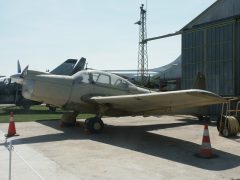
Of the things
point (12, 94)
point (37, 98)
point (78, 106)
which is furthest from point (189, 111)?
point (12, 94)

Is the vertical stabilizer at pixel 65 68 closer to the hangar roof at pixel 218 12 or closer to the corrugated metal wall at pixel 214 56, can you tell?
the corrugated metal wall at pixel 214 56

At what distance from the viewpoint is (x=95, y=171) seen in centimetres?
611

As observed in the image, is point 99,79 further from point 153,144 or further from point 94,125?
point 153,144

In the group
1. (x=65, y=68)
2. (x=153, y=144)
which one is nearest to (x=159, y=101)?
(x=153, y=144)

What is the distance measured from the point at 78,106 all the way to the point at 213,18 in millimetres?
11058

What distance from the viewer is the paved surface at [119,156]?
595cm

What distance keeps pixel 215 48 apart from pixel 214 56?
17.9 inches

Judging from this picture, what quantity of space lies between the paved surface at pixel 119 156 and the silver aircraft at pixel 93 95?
3.01 ft

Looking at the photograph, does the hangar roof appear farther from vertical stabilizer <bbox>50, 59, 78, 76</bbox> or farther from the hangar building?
vertical stabilizer <bbox>50, 59, 78, 76</bbox>

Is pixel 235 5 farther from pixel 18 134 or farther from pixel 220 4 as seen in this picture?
pixel 18 134

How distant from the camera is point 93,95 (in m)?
11.8

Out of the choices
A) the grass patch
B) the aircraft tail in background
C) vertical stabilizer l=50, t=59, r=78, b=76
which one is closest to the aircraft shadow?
the grass patch

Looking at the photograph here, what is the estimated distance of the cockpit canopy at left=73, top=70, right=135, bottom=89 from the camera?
11938 mm

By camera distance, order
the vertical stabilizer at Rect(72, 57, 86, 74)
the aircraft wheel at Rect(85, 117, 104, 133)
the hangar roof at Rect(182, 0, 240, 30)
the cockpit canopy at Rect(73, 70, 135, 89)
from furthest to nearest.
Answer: the vertical stabilizer at Rect(72, 57, 86, 74)
the hangar roof at Rect(182, 0, 240, 30)
the cockpit canopy at Rect(73, 70, 135, 89)
the aircraft wheel at Rect(85, 117, 104, 133)
